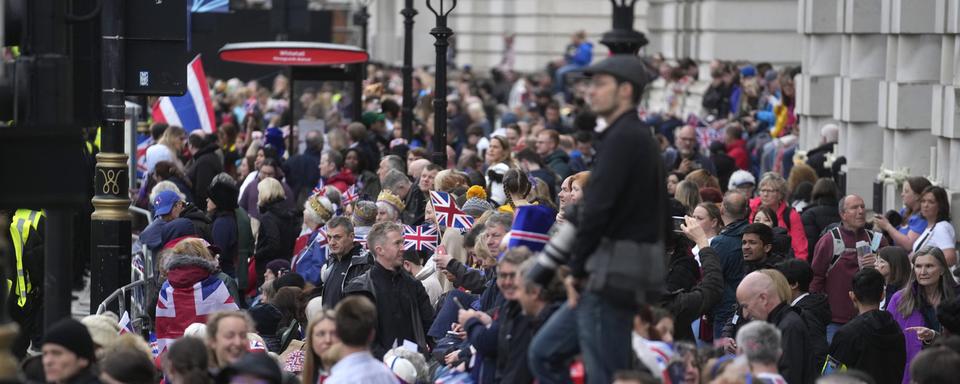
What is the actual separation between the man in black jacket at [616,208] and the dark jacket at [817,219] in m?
7.02

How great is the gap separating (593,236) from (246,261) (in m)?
8.42

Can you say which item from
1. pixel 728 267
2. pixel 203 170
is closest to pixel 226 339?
pixel 728 267

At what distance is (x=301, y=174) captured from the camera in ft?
66.3

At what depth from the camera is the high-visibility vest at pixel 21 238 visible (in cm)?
1392

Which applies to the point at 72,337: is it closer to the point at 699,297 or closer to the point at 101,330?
the point at 101,330

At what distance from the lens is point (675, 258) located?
11.3m

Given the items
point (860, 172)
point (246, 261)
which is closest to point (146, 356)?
point (246, 261)

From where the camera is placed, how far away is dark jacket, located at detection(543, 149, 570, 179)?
18.9 m

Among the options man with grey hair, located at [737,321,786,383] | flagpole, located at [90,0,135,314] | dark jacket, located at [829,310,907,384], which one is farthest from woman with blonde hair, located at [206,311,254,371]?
dark jacket, located at [829,310,907,384]

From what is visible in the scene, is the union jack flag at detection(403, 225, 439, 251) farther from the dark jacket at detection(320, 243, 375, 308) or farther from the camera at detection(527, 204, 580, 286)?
the camera at detection(527, 204, 580, 286)

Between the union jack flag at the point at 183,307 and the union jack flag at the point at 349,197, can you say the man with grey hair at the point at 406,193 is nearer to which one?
the union jack flag at the point at 349,197

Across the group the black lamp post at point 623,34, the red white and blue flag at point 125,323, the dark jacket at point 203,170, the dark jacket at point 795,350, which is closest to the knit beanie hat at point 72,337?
the red white and blue flag at point 125,323

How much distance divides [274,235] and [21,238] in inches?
98.9

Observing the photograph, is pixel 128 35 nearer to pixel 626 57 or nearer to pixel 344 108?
pixel 626 57
